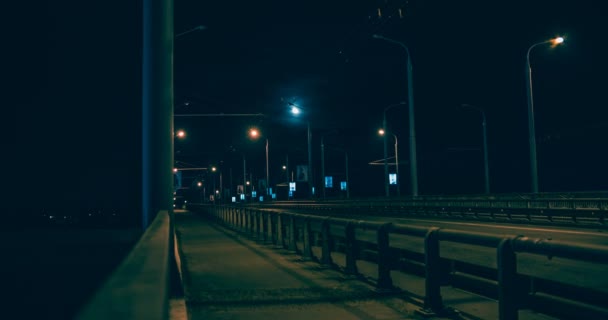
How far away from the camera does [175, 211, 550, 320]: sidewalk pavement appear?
24.3 ft

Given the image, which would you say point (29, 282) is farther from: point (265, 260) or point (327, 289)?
point (327, 289)

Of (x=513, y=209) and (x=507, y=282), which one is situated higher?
(x=513, y=209)

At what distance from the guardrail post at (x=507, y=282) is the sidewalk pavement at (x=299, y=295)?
1.19 m

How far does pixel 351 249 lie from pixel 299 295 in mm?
2007

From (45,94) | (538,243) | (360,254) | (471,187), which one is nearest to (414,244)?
(360,254)

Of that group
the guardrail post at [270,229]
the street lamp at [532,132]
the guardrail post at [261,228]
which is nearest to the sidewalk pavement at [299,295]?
the guardrail post at [270,229]

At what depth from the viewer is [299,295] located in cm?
880

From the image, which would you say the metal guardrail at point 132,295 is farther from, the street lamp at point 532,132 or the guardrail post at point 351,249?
the street lamp at point 532,132

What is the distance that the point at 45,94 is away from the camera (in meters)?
64.7

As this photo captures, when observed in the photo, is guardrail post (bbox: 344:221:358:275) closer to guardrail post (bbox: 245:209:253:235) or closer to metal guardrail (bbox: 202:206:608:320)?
metal guardrail (bbox: 202:206:608:320)

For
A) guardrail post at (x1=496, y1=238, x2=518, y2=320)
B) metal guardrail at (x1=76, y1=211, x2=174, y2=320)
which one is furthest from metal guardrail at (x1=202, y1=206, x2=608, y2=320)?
metal guardrail at (x1=76, y1=211, x2=174, y2=320)

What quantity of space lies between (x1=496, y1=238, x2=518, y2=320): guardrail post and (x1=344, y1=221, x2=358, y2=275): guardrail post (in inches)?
181

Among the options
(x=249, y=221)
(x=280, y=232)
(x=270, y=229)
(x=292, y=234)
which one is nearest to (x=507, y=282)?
(x=292, y=234)

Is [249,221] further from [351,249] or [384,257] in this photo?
[384,257]
